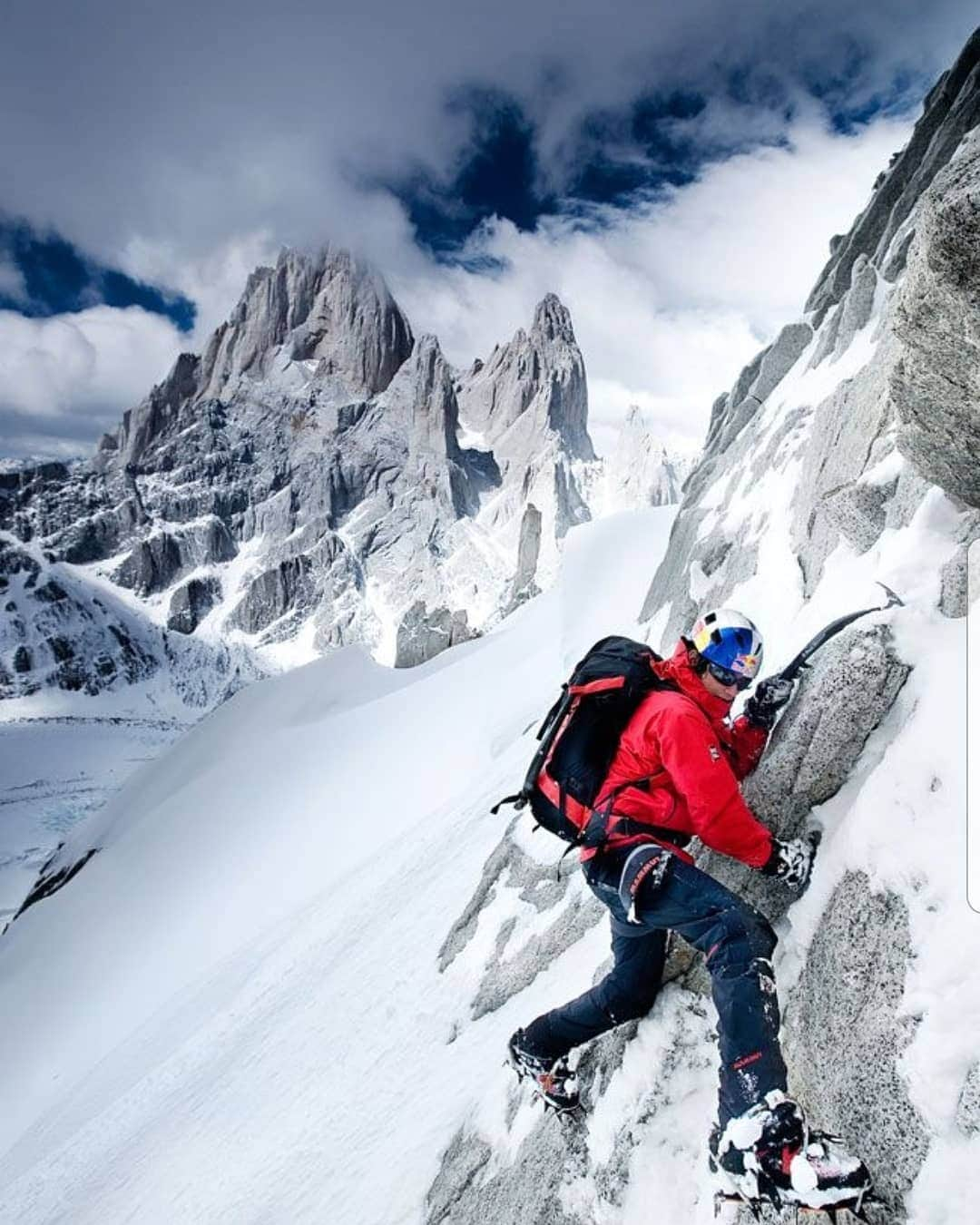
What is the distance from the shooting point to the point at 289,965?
15.4 m

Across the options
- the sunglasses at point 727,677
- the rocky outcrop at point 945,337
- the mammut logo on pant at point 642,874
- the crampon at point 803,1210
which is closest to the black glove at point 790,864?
the mammut logo on pant at point 642,874

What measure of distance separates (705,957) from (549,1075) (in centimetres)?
174

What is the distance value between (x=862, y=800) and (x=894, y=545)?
2.91 meters

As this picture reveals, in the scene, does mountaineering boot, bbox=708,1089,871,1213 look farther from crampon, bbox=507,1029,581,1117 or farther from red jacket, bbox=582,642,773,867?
crampon, bbox=507,1029,581,1117

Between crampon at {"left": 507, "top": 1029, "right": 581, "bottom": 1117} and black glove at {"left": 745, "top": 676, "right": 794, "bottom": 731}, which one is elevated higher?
black glove at {"left": 745, "top": 676, "right": 794, "bottom": 731}

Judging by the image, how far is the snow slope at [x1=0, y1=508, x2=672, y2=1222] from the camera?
8.54 meters

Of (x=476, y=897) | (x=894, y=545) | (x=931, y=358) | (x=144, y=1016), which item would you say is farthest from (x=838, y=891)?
(x=144, y=1016)

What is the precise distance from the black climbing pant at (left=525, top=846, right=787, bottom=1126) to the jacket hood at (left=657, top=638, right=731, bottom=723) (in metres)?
1.22

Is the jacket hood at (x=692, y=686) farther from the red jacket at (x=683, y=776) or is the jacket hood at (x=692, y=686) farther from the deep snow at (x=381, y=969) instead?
the deep snow at (x=381, y=969)

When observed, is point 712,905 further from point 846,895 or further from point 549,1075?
point 549,1075

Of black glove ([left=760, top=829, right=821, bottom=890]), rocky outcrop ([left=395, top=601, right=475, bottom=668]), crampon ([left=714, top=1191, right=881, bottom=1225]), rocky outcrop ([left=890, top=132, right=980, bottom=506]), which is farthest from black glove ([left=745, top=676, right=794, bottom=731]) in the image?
rocky outcrop ([left=395, top=601, right=475, bottom=668])

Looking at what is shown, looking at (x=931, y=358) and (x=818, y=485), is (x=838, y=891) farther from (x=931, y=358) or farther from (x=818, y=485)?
(x=818, y=485)

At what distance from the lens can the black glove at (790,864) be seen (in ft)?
15.9

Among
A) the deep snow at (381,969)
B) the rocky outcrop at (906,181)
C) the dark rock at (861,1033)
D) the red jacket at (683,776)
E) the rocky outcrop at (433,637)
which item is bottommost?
the rocky outcrop at (433,637)
